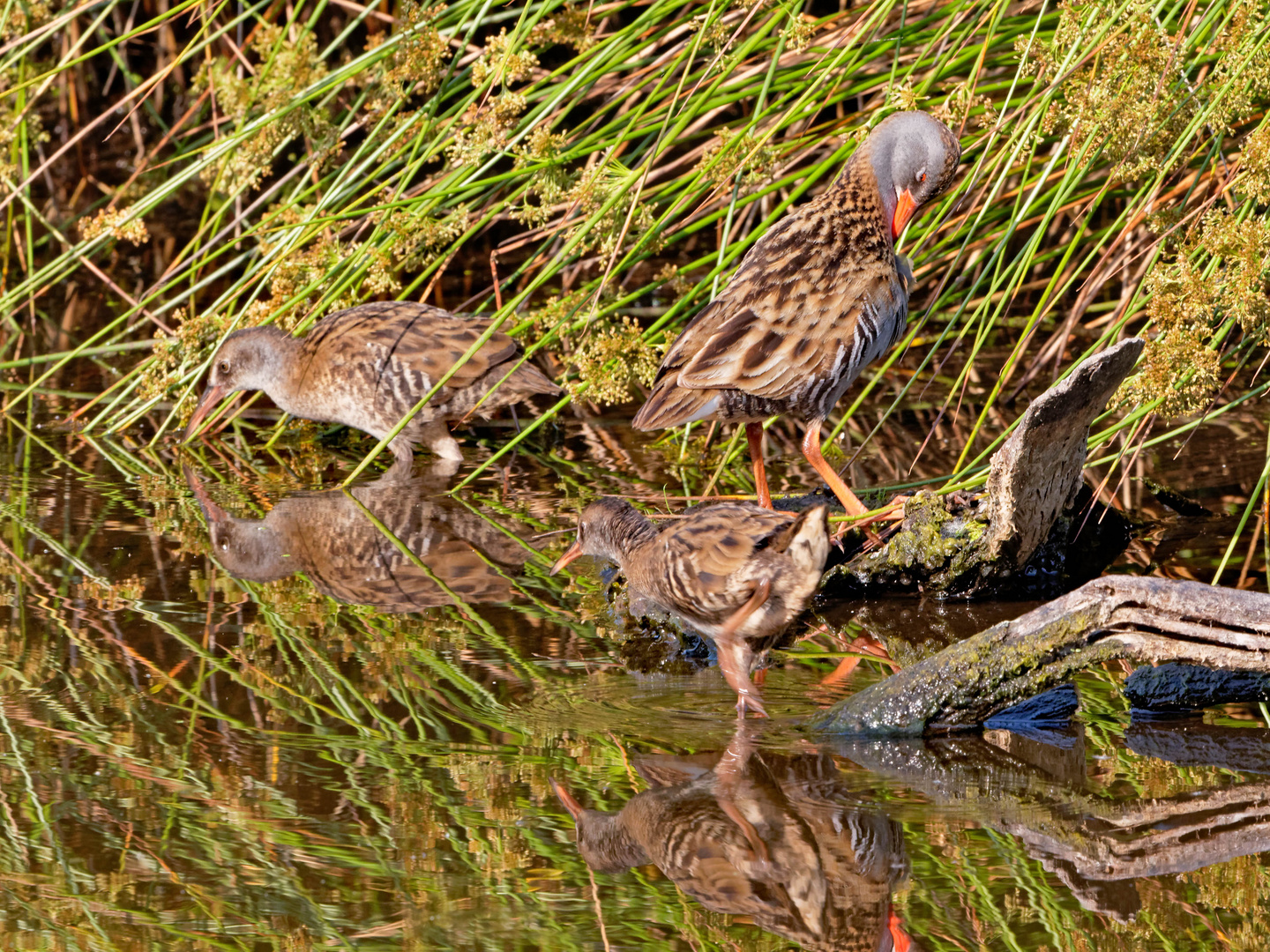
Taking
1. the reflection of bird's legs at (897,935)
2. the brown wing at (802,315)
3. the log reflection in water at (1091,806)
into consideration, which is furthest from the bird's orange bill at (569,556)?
the reflection of bird's legs at (897,935)

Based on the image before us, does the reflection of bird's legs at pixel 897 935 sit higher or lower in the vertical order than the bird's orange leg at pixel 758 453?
higher

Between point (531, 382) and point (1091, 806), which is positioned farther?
point (531, 382)

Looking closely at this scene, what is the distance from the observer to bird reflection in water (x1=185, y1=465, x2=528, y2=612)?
5.07m

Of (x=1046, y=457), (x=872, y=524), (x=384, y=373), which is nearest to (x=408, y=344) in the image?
(x=384, y=373)

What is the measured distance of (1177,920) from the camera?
9.52 feet

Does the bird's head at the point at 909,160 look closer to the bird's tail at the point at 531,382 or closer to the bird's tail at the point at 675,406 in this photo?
the bird's tail at the point at 675,406

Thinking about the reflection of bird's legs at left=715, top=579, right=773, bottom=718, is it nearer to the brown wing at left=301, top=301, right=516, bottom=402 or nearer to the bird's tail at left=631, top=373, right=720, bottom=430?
the bird's tail at left=631, top=373, right=720, bottom=430

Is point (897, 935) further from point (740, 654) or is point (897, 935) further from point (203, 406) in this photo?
point (203, 406)

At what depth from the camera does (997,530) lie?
4.74 m

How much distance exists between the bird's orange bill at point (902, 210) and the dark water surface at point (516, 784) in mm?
1328

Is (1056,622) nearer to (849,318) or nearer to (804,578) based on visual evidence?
(804,578)

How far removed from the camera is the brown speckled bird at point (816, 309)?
16.3ft

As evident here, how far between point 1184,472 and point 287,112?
360 cm

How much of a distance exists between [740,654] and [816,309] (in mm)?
1434
